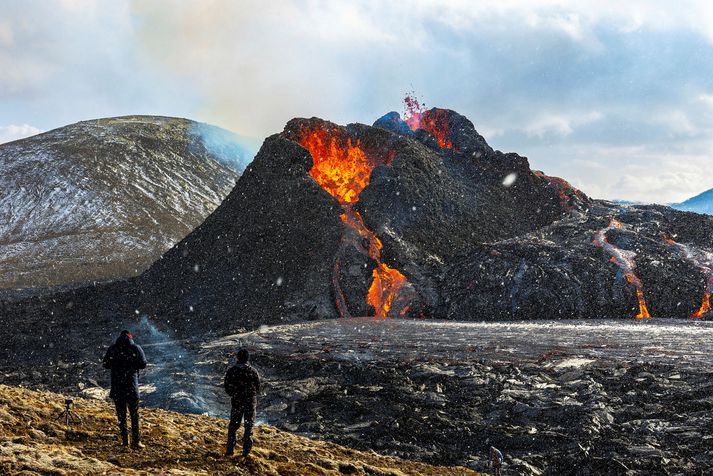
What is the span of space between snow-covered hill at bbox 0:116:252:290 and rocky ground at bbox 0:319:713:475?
65.3 metres

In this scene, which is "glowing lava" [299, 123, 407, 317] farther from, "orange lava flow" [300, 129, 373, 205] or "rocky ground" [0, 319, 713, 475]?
"rocky ground" [0, 319, 713, 475]

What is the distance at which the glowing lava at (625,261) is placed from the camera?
36562mm

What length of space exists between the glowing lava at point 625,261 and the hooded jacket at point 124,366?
3450 centimetres

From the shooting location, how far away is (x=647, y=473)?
1128 cm

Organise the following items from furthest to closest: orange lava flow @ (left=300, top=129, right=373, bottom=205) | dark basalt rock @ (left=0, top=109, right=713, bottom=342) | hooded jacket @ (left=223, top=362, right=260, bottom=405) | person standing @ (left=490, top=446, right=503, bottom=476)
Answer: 1. orange lava flow @ (left=300, top=129, right=373, bottom=205)
2. dark basalt rock @ (left=0, top=109, right=713, bottom=342)
3. person standing @ (left=490, top=446, right=503, bottom=476)
4. hooded jacket @ (left=223, top=362, right=260, bottom=405)

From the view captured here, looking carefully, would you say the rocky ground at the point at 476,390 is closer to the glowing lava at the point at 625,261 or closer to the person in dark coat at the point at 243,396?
the person in dark coat at the point at 243,396

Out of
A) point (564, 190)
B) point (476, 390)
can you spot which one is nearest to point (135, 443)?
point (476, 390)

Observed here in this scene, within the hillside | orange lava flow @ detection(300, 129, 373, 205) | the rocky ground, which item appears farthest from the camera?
orange lava flow @ detection(300, 129, 373, 205)

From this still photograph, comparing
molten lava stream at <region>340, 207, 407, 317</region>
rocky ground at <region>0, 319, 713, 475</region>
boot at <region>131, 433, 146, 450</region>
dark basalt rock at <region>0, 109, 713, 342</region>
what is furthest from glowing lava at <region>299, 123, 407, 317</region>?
boot at <region>131, 433, 146, 450</region>

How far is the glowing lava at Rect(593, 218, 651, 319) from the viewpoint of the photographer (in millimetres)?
36562

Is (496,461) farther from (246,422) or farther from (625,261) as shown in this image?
(625,261)

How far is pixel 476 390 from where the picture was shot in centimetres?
1727

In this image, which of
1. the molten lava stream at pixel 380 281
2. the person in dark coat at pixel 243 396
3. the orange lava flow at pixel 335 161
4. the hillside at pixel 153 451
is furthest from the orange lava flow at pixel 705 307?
the person in dark coat at pixel 243 396

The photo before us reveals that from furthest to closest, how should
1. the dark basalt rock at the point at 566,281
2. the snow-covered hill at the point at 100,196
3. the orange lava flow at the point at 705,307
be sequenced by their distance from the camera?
the snow-covered hill at the point at 100,196 < the dark basalt rock at the point at 566,281 < the orange lava flow at the point at 705,307
